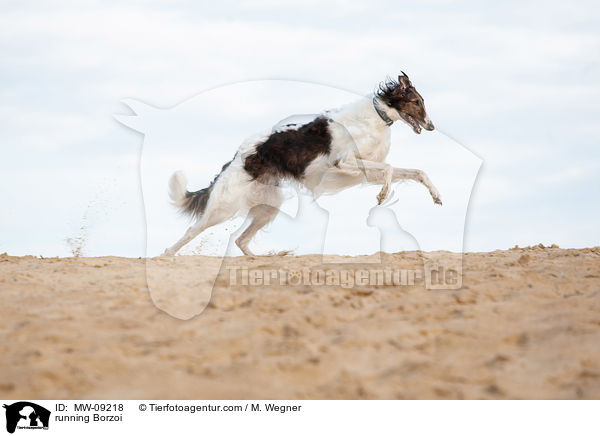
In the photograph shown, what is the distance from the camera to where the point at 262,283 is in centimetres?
559

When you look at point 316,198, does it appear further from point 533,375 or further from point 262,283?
point 533,375

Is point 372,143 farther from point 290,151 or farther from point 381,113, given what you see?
point 290,151

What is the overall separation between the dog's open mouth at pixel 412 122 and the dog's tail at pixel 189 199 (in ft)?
9.32

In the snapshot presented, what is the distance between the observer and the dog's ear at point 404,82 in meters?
7.92

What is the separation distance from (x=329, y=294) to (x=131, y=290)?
6.09 ft

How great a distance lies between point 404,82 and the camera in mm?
7934

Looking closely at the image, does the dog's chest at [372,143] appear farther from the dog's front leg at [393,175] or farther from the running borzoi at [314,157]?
the dog's front leg at [393,175]

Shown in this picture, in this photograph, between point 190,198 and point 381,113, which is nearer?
point 381,113

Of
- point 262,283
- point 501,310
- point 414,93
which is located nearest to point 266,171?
point 414,93
